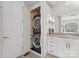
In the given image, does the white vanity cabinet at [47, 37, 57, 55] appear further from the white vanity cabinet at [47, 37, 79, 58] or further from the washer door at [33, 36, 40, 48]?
the washer door at [33, 36, 40, 48]

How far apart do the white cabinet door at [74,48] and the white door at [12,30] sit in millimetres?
1070

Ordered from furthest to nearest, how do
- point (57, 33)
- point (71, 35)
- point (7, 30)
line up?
1. point (57, 33)
2. point (71, 35)
3. point (7, 30)

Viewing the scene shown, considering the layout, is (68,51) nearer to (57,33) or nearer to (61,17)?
(57,33)

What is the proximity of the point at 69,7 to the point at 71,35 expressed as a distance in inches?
22.6

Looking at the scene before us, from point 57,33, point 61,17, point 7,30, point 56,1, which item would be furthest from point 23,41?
point 56,1

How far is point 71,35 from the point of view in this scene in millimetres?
1922

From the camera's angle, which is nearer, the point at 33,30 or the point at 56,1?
the point at 56,1

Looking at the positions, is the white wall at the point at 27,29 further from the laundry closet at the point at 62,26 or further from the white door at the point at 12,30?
the laundry closet at the point at 62,26

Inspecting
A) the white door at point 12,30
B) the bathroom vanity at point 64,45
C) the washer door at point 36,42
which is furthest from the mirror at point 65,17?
the white door at point 12,30

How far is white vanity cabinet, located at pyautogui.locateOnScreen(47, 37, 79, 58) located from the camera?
181 cm

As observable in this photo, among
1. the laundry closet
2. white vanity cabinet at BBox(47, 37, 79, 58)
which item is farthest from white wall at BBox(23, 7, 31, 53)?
white vanity cabinet at BBox(47, 37, 79, 58)

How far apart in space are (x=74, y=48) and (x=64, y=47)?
280 mm

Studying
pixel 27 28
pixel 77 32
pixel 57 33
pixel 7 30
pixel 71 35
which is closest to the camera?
pixel 7 30

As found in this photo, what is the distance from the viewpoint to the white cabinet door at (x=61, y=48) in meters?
2.07
